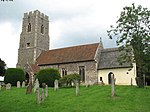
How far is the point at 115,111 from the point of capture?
11195mm

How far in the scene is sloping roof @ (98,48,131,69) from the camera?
3366 centimetres

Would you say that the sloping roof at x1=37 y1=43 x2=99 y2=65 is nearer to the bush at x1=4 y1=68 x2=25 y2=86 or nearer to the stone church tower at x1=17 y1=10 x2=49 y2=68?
the stone church tower at x1=17 y1=10 x2=49 y2=68

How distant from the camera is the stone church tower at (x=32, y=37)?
4366 centimetres

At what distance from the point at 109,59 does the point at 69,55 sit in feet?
23.6

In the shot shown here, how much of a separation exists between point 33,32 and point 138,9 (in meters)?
25.3

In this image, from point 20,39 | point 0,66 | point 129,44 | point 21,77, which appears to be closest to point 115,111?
point 129,44

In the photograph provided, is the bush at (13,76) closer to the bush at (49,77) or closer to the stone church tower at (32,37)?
the bush at (49,77)

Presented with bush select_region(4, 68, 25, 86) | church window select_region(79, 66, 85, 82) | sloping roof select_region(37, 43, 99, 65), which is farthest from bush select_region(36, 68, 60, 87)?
sloping roof select_region(37, 43, 99, 65)

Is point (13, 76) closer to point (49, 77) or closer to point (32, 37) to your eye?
point (49, 77)

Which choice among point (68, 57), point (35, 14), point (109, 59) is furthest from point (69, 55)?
point (35, 14)

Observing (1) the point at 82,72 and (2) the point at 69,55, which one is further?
(2) the point at 69,55

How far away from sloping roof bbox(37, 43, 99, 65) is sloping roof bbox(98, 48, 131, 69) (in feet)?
5.46

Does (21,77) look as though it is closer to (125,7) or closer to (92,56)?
(92,56)

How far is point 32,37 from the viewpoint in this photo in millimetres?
44844
